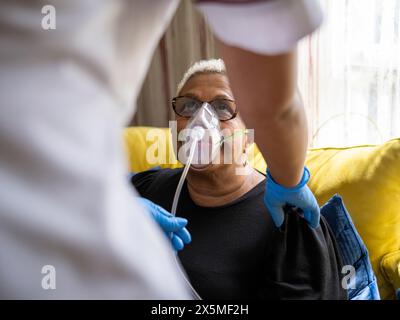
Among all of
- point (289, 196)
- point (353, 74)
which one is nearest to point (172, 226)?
point (289, 196)

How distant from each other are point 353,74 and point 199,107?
822 millimetres

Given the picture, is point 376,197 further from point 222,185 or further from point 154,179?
point 154,179

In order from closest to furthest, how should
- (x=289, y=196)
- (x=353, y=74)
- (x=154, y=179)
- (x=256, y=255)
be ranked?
1. (x=289, y=196)
2. (x=256, y=255)
3. (x=154, y=179)
4. (x=353, y=74)

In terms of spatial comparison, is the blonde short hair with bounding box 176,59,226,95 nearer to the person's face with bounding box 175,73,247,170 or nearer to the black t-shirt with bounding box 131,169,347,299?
the person's face with bounding box 175,73,247,170

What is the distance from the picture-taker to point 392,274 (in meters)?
1.30

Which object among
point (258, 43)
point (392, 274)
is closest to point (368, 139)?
point (392, 274)

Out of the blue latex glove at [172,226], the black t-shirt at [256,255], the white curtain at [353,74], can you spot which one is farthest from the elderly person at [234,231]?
the white curtain at [353,74]

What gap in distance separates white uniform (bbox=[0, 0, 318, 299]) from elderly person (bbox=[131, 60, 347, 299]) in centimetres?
75

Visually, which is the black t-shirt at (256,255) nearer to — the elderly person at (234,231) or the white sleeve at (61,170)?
the elderly person at (234,231)

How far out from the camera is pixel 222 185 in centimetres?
133
